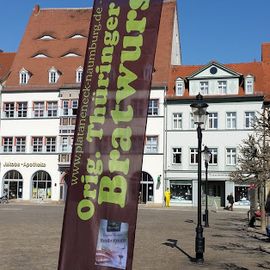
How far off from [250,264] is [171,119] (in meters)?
38.4

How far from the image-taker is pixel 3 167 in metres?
53.9

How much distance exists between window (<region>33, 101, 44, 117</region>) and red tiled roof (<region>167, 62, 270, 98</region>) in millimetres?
13276

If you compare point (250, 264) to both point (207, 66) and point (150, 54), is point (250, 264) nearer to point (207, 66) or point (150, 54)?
point (150, 54)

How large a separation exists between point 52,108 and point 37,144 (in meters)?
4.01

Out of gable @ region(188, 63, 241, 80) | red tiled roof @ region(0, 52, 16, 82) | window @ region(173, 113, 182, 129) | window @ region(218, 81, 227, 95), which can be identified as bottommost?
window @ region(173, 113, 182, 129)

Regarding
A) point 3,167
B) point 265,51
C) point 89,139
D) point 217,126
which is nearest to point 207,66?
point 217,126

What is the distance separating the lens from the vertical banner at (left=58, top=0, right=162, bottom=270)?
18.5 feet

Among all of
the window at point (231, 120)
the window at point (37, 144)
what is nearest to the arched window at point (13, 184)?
the window at point (37, 144)

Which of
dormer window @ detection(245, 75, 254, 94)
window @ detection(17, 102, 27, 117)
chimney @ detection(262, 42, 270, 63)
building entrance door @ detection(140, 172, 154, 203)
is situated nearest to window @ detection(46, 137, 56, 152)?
window @ detection(17, 102, 27, 117)

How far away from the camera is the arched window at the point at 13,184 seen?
176 feet

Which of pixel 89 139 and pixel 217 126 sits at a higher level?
pixel 217 126

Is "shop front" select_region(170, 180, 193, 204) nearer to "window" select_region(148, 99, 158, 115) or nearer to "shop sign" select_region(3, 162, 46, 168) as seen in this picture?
"window" select_region(148, 99, 158, 115)

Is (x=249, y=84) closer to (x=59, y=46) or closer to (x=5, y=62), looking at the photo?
(x=59, y=46)

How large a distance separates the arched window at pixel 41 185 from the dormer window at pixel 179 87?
15580 mm
